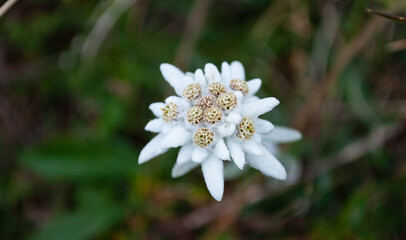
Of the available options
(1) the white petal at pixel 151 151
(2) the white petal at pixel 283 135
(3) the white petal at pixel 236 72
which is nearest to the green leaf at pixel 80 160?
(1) the white petal at pixel 151 151

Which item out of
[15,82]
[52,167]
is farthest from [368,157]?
[15,82]

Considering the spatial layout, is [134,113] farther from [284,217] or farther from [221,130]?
[221,130]

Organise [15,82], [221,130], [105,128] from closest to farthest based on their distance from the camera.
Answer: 1. [221,130]
2. [105,128]
3. [15,82]

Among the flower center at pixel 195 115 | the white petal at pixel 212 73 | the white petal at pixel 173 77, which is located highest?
the white petal at pixel 173 77

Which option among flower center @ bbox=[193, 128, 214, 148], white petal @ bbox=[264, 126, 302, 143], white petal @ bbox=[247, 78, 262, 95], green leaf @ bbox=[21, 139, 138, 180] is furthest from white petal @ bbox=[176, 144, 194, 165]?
green leaf @ bbox=[21, 139, 138, 180]

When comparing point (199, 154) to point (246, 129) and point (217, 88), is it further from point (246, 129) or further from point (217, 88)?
point (217, 88)

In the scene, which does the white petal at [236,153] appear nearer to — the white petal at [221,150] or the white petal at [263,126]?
the white petal at [221,150]

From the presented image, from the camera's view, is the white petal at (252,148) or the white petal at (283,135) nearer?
the white petal at (252,148)
